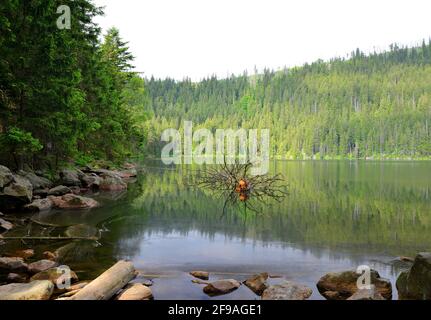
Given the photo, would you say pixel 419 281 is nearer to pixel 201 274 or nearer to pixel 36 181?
pixel 201 274

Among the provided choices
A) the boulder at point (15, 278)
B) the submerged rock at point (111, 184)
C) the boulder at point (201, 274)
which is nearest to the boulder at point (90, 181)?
the submerged rock at point (111, 184)

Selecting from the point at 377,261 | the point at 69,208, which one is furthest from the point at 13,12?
the point at 377,261

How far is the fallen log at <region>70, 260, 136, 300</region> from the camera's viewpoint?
6746mm

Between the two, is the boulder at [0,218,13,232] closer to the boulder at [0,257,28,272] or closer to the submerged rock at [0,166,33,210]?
the submerged rock at [0,166,33,210]

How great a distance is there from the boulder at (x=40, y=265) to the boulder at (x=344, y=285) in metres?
6.28

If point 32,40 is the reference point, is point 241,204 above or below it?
below

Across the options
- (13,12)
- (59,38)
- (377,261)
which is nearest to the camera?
(377,261)

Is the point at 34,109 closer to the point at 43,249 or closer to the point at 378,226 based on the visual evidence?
the point at 43,249

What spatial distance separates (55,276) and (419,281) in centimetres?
745

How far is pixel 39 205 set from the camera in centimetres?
1736

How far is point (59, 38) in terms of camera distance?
19438 mm

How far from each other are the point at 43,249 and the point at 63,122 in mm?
10993

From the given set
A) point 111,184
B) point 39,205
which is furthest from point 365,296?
point 111,184

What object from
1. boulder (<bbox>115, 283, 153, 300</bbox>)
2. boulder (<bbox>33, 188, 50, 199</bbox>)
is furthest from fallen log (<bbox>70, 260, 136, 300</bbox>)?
boulder (<bbox>33, 188, 50, 199</bbox>)
